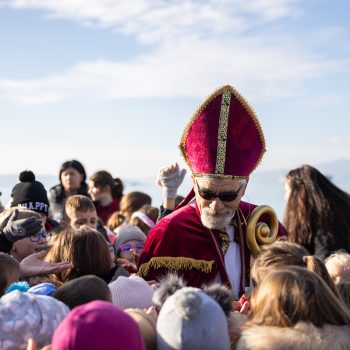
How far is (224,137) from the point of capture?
14.2 ft

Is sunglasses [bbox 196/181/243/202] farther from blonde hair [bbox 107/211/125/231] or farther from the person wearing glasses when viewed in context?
blonde hair [bbox 107/211/125/231]

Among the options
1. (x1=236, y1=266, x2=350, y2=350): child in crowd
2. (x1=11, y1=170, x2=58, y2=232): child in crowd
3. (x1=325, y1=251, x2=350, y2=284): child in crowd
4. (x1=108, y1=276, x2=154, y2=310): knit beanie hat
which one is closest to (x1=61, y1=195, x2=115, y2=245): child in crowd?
(x1=11, y1=170, x2=58, y2=232): child in crowd

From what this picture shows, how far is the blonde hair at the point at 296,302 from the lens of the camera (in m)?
2.65

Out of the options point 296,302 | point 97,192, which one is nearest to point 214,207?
point 296,302

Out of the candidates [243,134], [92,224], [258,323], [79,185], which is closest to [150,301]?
[258,323]

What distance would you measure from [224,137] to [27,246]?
4.69ft

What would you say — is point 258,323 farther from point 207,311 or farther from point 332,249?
point 332,249

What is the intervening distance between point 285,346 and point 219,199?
1.71 m

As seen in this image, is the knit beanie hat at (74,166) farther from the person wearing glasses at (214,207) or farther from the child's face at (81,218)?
the person wearing glasses at (214,207)

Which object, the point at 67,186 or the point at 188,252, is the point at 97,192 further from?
the point at 188,252

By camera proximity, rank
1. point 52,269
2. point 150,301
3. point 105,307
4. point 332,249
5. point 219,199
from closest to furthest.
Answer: point 105,307, point 150,301, point 52,269, point 219,199, point 332,249

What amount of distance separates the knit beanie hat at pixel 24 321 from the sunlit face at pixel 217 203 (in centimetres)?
171

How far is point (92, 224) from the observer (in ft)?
18.5

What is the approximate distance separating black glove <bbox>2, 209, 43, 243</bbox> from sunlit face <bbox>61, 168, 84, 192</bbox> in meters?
2.93
